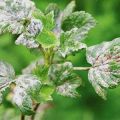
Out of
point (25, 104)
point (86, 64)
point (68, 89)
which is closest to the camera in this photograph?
point (25, 104)

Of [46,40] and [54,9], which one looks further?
[54,9]

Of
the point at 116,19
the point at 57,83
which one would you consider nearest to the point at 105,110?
the point at 116,19

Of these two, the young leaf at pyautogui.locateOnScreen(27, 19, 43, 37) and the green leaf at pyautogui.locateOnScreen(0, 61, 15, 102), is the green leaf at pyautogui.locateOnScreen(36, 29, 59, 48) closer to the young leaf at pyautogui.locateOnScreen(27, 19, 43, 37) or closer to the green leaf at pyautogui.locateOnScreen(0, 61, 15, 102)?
the young leaf at pyautogui.locateOnScreen(27, 19, 43, 37)

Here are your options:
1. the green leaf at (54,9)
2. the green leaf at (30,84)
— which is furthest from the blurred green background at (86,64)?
the green leaf at (30,84)

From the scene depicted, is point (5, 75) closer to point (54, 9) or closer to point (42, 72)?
point (42, 72)

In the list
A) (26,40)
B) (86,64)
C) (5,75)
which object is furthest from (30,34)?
(86,64)

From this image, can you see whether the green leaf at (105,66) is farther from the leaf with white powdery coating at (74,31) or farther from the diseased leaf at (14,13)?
the diseased leaf at (14,13)
